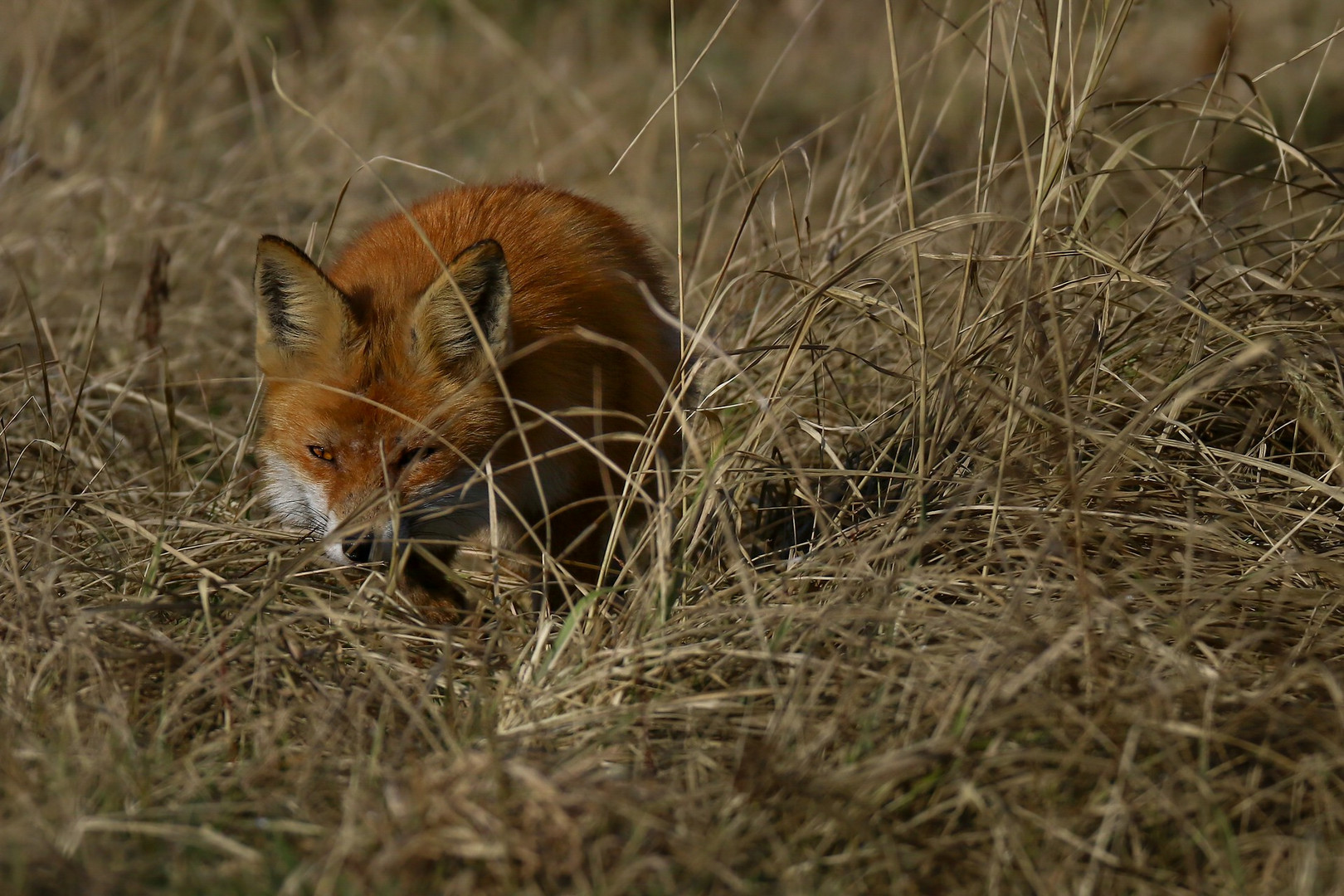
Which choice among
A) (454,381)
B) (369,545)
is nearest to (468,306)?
(454,381)

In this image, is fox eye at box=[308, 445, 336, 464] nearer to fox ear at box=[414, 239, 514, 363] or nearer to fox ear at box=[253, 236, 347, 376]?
fox ear at box=[253, 236, 347, 376]

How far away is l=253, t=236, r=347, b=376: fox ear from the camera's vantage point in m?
3.68

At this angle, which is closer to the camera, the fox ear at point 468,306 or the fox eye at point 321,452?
the fox ear at point 468,306

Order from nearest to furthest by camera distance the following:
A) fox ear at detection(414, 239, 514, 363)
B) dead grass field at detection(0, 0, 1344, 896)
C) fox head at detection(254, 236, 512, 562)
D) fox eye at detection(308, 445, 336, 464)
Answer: dead grass field at detection(0, 0, 1344, 896) → fox ear at detection(414, 239, 514, 363) → fox head at detection(254, 236, 512, 562) → fox eye at detection(308, 445, 336, 464)

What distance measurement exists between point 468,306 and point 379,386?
1.56 feet

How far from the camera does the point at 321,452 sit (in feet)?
12.7

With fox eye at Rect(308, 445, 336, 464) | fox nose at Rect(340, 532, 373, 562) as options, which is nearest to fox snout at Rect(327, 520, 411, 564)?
fox nose at Rect(340, 532, 373, 562)

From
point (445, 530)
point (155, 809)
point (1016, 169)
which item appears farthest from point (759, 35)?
point (155, 809)

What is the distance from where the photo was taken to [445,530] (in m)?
4.18

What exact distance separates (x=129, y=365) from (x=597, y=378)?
2.22 metres

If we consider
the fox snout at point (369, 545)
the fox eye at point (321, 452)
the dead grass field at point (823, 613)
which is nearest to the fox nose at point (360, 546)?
the fox snout at point (369, 545)

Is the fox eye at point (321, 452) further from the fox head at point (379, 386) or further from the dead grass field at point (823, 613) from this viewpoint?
the dead grass field at point (823, 613)

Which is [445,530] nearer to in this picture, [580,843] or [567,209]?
[567,209]

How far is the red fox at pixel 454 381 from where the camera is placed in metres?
3.69
